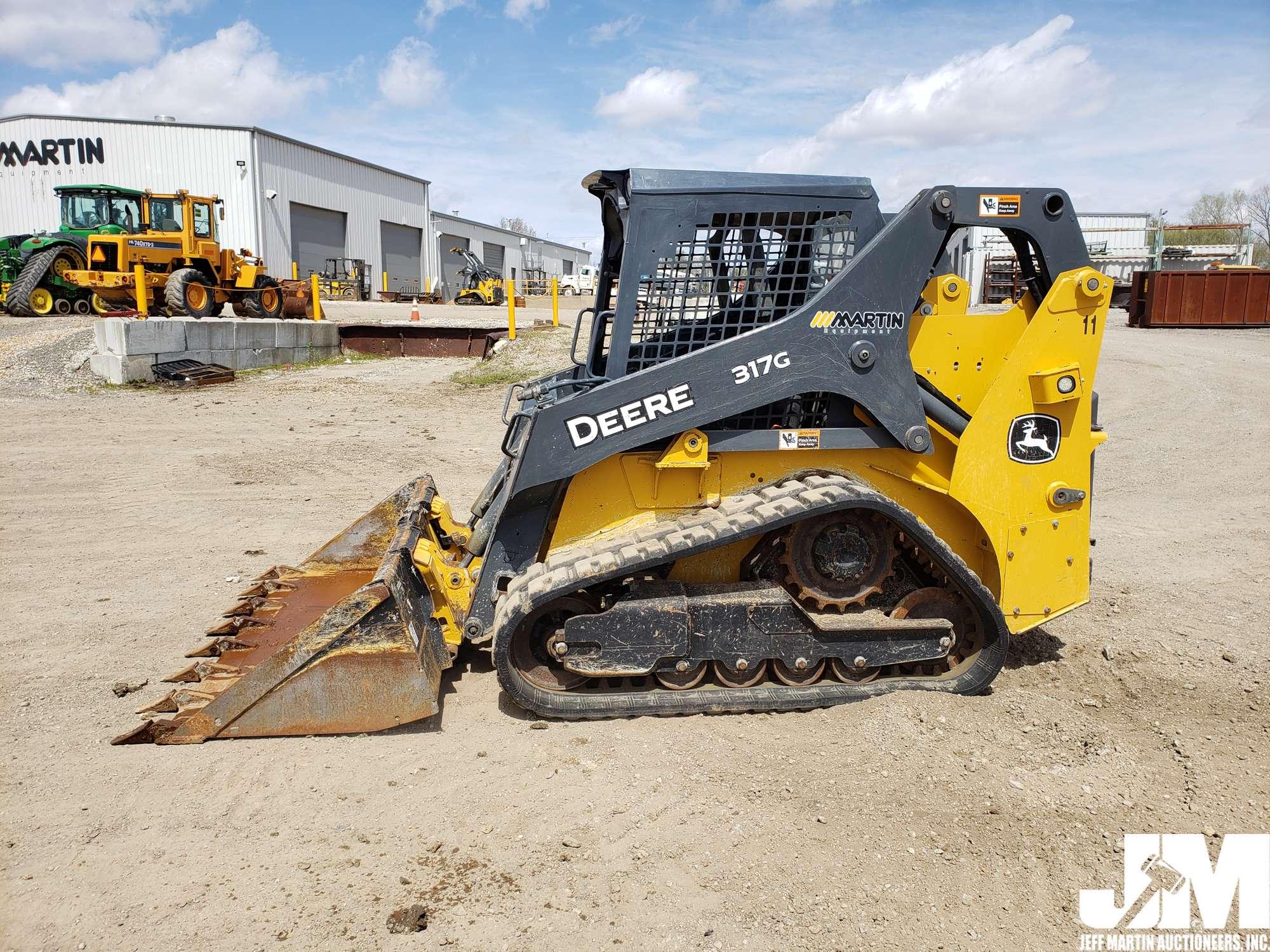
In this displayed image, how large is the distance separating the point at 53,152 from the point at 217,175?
23.0ft

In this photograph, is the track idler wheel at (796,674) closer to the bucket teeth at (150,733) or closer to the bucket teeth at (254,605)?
the bucket teeth at (150,733)

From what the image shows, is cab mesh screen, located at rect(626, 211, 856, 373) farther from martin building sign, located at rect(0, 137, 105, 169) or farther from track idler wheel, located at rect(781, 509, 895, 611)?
martin building sign, located at rect(0, 137, 105, 169)

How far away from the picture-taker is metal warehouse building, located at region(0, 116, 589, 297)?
33.6m

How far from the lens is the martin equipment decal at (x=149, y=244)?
20.8 meters

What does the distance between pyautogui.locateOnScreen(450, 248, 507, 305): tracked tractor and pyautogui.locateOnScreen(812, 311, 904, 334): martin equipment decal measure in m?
35.8

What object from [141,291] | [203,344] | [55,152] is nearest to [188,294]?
[141,291]

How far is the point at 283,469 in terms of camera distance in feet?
31.2

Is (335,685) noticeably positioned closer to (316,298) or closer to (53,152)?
(316,298)

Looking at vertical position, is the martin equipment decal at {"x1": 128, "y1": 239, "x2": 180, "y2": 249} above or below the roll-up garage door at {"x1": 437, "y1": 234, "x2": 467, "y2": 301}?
below

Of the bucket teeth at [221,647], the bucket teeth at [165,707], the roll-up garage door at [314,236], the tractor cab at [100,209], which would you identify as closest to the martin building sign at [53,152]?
the roll-up garage door at [314,236]

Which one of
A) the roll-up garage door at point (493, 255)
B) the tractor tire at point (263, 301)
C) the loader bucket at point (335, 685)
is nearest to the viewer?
the loader bucket at point (335, 685)

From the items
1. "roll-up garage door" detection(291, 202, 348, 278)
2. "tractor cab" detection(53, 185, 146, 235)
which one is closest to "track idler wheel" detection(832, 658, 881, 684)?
"tractor cab" detection(53, 185, 146, 235)

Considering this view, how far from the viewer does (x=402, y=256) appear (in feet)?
146

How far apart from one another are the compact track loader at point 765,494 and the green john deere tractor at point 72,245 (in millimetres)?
21836
